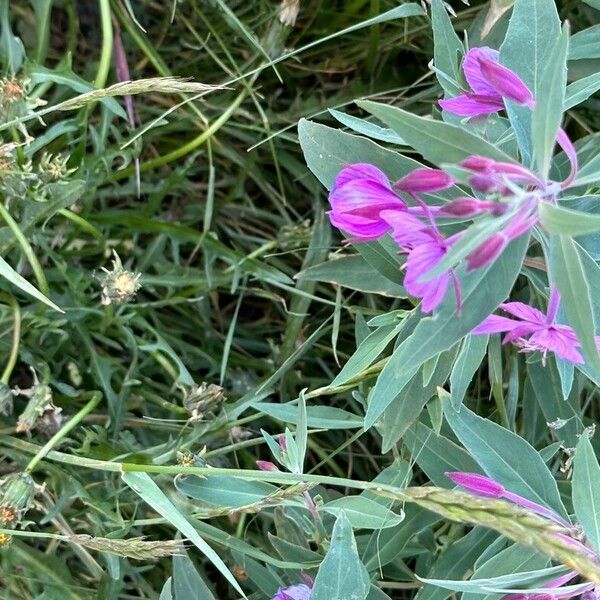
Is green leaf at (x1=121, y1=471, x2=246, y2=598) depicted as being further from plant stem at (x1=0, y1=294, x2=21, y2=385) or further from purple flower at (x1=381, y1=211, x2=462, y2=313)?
purple flower at (x1=381, y1=211, x2=462, y2=313)

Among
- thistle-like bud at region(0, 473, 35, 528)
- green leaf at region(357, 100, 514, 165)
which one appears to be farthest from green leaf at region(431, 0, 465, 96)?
thistle-like bud at region(0, 473, 35, 528)

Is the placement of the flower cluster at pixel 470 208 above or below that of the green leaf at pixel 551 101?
→ below

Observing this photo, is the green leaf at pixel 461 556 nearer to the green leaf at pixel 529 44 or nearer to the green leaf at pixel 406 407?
the green leaf at pixel 406 407

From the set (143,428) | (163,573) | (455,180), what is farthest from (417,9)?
(163,573)

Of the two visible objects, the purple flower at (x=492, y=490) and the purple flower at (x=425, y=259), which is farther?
the purple flower at (x=492, y=490)

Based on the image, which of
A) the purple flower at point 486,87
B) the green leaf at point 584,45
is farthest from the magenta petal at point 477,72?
the green leaf at point 584,45
